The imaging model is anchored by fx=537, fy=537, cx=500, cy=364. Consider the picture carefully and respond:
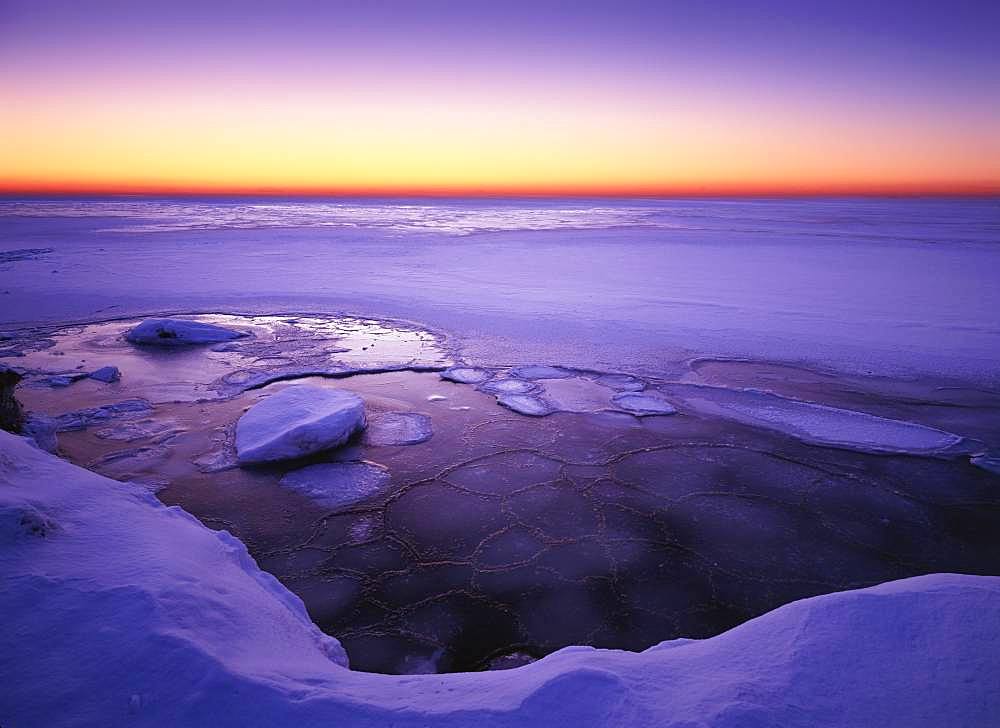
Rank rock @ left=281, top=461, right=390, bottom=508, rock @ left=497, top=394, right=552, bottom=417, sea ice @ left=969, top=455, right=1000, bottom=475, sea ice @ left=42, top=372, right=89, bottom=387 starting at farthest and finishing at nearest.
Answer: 1. sea ice @ left=42, top=372, right=89, bottom=387
2. rock @ left=497, top=394, right=552, bottom=417
3. sea ice @ left=969, top=455, right=1000, bottom=475
4. rock @ left=281, top=461, right=390, bottom=508

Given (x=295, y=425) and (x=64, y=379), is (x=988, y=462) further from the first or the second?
(x=64, y=379)

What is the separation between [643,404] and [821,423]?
1523 millimetres

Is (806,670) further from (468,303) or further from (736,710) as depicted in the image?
(468,303)

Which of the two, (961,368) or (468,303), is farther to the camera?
(468,303)

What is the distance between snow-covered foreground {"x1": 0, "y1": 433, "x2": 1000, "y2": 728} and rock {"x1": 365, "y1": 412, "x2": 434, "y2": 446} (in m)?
2.39

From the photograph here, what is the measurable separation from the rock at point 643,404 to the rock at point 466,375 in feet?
4.71

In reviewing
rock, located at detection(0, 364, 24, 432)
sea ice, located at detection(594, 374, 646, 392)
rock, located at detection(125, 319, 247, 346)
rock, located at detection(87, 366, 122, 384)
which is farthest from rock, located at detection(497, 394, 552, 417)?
rock, located at detection(125, 319, 247, 346)

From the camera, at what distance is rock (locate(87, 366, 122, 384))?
562cm

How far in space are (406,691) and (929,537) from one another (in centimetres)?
329

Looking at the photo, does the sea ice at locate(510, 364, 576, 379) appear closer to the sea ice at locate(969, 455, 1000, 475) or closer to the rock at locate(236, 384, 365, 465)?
the rock at locate(236, 384, 365, 465)

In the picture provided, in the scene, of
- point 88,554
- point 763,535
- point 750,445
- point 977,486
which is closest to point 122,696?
point 88,554

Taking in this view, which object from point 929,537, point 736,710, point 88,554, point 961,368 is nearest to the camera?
point 736,710

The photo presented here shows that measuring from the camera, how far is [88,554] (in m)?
1.94

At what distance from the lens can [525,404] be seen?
5.16 metres
